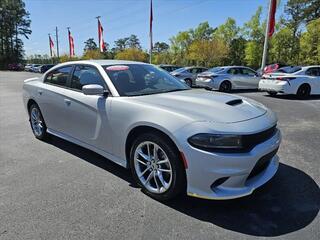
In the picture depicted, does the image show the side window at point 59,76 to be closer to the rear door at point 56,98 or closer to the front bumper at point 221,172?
the rear door at point 56,98

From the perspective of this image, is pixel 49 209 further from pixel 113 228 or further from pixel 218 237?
pixel 218 237

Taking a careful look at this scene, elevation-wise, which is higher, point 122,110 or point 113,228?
point 122,110

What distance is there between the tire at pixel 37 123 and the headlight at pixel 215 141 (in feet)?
11.5

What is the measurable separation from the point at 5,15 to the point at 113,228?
261ft

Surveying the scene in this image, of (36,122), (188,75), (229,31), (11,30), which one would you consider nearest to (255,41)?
(229,31)

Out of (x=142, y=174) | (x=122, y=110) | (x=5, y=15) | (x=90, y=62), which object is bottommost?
(x=142, y=174)

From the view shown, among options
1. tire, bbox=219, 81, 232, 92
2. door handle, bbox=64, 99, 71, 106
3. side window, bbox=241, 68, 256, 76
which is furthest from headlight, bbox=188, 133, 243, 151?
side window, bbox=241, 68, 256, 76

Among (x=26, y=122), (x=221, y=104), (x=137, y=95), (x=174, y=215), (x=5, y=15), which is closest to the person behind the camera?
(x=174, y=215)

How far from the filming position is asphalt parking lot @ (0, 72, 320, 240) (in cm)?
260

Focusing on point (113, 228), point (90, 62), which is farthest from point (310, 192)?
point (90, 62)

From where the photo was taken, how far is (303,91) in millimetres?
11828

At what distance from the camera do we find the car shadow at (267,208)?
8.80ft

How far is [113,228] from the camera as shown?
2.65 m

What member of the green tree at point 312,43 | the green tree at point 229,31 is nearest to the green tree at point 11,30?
the green tree at point 229,31
